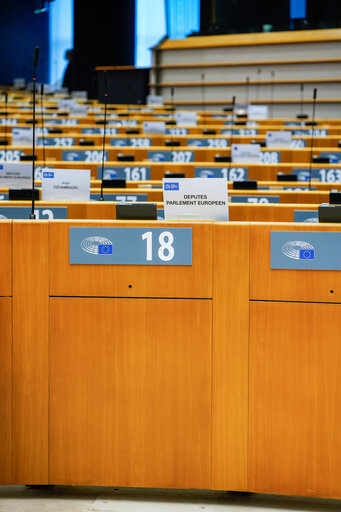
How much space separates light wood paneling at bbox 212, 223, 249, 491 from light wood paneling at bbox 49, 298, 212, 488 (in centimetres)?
3

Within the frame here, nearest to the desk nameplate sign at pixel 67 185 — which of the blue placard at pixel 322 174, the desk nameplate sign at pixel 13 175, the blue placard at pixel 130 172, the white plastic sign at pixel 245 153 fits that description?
the desk nameplate sign at pixel 13 175

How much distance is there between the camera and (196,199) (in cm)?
287

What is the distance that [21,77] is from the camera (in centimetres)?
2247

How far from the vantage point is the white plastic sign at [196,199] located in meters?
2.79

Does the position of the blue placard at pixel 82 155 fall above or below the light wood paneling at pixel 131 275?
above

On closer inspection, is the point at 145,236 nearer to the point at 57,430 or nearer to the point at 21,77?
the point at 57,430

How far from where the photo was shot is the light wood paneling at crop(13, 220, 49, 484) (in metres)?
2.36

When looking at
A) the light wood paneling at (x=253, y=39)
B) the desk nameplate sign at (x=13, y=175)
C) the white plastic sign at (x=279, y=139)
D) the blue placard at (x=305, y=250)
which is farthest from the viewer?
the light wood paneling at (x=253, y=39)

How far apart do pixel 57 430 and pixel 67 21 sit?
21.6 m

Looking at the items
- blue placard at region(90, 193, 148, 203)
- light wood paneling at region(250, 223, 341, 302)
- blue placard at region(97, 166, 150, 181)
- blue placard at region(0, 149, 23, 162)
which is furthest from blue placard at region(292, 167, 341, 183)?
light wood paneling at region(250, 223, 341, 302)

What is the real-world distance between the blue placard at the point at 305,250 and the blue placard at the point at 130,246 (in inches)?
10.8

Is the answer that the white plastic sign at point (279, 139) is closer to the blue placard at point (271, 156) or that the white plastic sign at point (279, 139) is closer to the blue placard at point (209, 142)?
the blue placard at point (271, 156)

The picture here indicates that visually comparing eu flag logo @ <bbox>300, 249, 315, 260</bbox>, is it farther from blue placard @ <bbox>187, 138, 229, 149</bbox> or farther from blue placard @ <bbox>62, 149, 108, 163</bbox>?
blue placard @ <bbox>187, 138, 229, 149</bbox>

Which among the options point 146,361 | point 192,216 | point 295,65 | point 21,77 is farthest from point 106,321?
point 21,77
